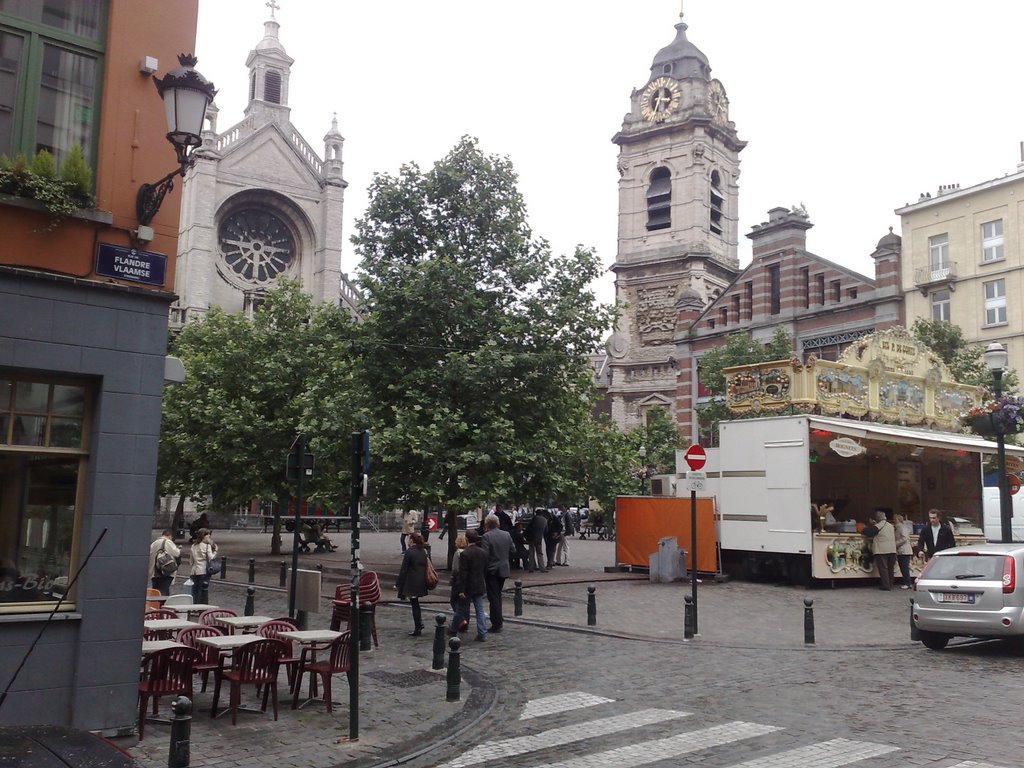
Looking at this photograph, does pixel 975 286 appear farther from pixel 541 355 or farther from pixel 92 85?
pixel 92 85

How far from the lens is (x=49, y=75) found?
831cm

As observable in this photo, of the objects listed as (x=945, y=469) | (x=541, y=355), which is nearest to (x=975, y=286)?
(x=945, y=469)

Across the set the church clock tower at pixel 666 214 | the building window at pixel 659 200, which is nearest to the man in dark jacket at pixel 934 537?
A: the church clock tower at pixel 666 214

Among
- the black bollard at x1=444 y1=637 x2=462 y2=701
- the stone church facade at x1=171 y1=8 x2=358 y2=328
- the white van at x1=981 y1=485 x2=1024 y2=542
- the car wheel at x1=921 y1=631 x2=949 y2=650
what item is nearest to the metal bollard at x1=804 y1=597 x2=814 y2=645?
the car wheel at x1=921 y1=631 x2=949 y2=650

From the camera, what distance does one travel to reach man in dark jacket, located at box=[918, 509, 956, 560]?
67.0 ft

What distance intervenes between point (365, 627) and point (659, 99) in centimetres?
5397

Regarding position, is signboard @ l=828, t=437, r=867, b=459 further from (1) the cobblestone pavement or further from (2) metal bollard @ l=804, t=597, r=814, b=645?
(2) metal bollard @ l=804, t=597, r=814, b=645

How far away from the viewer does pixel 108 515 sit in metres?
7.98

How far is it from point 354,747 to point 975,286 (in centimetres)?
3772

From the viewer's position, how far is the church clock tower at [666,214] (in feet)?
189

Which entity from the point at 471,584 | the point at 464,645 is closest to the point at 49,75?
the point at 471,584

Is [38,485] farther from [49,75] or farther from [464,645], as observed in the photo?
[464,645]

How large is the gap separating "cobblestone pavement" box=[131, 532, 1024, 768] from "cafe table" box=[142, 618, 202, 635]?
772 millimetres

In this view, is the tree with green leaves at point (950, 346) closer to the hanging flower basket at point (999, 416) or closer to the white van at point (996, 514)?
the white van at point (996, 514)
